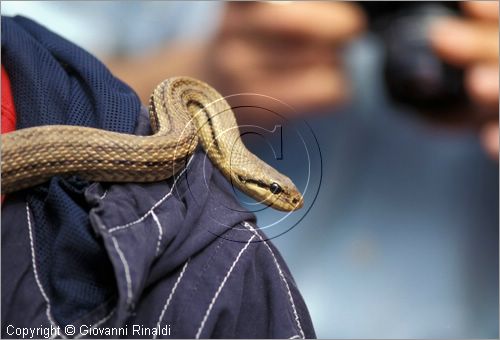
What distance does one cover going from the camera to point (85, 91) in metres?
0.65

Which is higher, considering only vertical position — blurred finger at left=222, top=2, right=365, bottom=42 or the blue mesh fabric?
blurred finger at left=222, top=2, right=365, bottom=42

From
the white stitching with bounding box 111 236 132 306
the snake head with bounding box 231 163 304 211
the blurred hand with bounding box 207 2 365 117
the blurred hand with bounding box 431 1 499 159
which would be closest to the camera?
the white stitching with bounding box 111 236 132 306

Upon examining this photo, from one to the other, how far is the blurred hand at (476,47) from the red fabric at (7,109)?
774 millimetres

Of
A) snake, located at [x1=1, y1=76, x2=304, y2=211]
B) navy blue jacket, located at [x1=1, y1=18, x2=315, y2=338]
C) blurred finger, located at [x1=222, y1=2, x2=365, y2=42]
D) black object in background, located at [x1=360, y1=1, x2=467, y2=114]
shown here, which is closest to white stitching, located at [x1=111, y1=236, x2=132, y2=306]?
navy blue jacket, located at [x1=1, y1=18, x2=315, y2=338]

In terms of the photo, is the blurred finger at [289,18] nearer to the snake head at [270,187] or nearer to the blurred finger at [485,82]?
the blurred finger at [485,82]

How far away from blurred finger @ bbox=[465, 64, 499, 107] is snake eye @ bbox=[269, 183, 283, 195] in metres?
0.56

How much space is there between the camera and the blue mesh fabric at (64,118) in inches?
21.2

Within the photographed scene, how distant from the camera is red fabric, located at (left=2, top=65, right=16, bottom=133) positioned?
60cm

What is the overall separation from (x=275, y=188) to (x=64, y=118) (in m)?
0.26

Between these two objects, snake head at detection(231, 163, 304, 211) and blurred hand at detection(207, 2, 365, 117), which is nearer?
snake head at detection(231, 163, 304, 211)

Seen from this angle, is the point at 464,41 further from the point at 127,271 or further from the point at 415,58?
the point at 127,271

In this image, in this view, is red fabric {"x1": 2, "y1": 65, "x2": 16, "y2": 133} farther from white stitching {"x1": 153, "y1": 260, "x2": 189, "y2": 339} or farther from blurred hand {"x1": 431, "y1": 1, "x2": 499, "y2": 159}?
blurred hand {"x1": 431, "y1": 1, "x2": 499, "y2": 159}

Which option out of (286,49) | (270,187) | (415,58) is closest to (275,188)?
(270,187)

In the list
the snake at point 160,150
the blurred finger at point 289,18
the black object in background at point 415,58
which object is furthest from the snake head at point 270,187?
the black object in background at point 415,58
